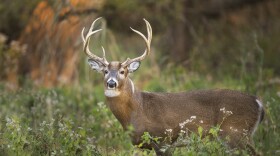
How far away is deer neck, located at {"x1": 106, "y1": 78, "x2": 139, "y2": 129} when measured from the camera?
28.2ft

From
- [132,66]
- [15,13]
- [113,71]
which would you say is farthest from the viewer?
[15,13]

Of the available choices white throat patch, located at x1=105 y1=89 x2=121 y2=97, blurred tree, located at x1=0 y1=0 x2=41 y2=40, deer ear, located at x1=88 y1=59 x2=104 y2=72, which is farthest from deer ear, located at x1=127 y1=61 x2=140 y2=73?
blurred tree, located at x1=0 y1=0 x2=41 y2=40

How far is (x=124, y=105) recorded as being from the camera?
340 inches

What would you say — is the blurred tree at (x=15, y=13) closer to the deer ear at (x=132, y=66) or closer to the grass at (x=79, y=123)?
the grass at (x=79, y=123)

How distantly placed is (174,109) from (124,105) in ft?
1.97

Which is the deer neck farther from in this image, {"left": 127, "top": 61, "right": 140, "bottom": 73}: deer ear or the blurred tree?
the blurred tree

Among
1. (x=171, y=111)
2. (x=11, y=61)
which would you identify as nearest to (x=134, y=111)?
(x=171, y=111)

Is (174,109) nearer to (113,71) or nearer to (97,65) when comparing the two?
(113,71)

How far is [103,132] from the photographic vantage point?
33.7 ft

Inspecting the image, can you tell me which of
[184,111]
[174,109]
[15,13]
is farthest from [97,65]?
[15,13]

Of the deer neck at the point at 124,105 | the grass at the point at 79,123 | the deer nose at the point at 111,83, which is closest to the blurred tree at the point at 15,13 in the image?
the grass at the point at 79,123

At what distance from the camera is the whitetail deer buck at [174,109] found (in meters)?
8.48

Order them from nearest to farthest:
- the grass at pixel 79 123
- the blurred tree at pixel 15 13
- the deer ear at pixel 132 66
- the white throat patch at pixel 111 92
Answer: the grass at pixel 79 123 → the white throat patch at pixel 111 92 → the deer ear at pixel 132 66 → the blurred tree at pixel 15 13

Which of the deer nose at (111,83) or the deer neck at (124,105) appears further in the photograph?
the deer neck at (124,105)
